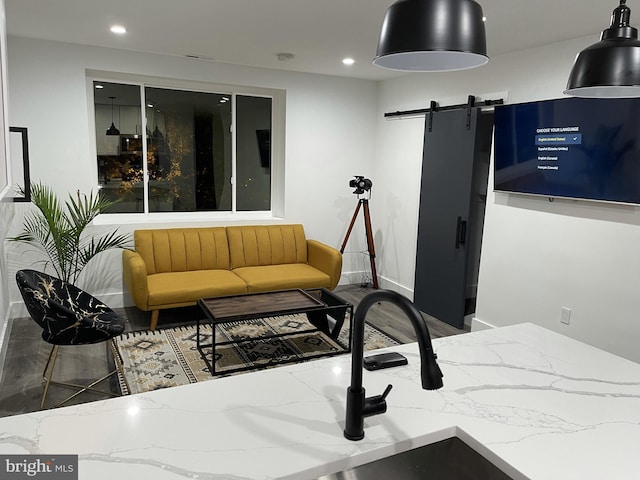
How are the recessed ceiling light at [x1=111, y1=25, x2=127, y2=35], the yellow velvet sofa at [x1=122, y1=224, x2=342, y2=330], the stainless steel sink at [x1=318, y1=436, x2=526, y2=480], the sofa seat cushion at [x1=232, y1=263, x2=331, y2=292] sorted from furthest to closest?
the sofa seat cushion at [x1=232, y1=263, x2=331, y2=292] < the yellow velvet sofa at [x1=122, y1=224, x2=342, y2=330] < the recessed ceiling light at [x1=111, y1=25, x2=127, y2=35] < the stainless steel sink at [x1=318, y1=436, x2=526, y2=480]

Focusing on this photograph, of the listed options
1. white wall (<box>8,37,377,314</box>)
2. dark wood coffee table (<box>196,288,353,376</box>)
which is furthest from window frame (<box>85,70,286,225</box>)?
dark wood coffee table (<box>196,288,353,376</box>)

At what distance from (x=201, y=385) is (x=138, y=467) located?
382 mm

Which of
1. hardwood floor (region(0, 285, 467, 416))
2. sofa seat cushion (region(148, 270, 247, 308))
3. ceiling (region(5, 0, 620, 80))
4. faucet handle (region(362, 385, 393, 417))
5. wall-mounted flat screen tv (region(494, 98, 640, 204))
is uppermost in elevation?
ceiling (region(5, 0, 620, 80))

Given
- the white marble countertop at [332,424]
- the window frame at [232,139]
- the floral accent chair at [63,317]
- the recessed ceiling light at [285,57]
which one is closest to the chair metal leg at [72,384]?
the floral accent chair at [63,317]

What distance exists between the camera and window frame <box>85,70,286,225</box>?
4660 mm

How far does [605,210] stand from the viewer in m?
3.31

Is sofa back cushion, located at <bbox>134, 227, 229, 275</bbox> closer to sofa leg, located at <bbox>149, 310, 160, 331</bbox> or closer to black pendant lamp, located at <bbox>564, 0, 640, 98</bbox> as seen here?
sofa leg, located at <bbox>149, 310, 160, 331</bbox>

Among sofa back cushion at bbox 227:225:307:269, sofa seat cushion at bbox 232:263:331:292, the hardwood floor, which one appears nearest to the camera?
the hardwood floor

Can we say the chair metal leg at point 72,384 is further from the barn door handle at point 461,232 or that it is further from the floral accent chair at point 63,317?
the barn door handle at point 461,232

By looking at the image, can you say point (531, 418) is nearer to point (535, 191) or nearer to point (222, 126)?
point (535, 191)

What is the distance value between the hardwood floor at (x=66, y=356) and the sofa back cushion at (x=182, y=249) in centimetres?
45

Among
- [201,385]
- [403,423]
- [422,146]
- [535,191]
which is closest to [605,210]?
[535,191]

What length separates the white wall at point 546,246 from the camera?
3234 mm

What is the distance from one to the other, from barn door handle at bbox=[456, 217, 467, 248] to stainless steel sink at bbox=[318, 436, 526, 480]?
3.34 meters
